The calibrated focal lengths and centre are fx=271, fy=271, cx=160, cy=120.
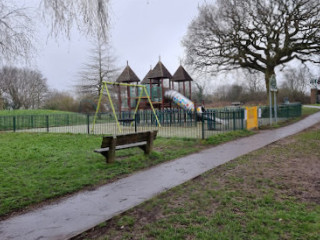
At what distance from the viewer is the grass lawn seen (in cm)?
299

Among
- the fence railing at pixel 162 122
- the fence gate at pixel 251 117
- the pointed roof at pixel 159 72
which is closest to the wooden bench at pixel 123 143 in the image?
the fence railing at pixel 162 122

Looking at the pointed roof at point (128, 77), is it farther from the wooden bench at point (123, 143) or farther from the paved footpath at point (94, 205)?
the paved footpath at point (94, 205)

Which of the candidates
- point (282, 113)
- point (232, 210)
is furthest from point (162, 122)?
point (232, 210)

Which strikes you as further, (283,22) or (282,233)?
(283,22)

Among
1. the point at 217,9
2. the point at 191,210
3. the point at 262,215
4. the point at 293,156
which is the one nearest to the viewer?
the point at 262,215

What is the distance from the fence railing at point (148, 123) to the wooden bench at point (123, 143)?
333 centimetres

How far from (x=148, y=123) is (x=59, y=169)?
14692 millimetres

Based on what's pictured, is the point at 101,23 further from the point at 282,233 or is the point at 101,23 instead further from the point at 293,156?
the point at 293,156

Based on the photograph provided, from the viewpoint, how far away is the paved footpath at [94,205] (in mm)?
3270

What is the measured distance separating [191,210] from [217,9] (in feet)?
77.5

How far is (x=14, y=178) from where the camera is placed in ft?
17.8

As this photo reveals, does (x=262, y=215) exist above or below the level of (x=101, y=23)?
below

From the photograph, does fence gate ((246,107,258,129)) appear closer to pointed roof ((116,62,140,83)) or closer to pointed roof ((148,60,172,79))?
pointed roof ((148,60,172,79))

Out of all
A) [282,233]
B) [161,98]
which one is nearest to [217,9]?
[161,98]
